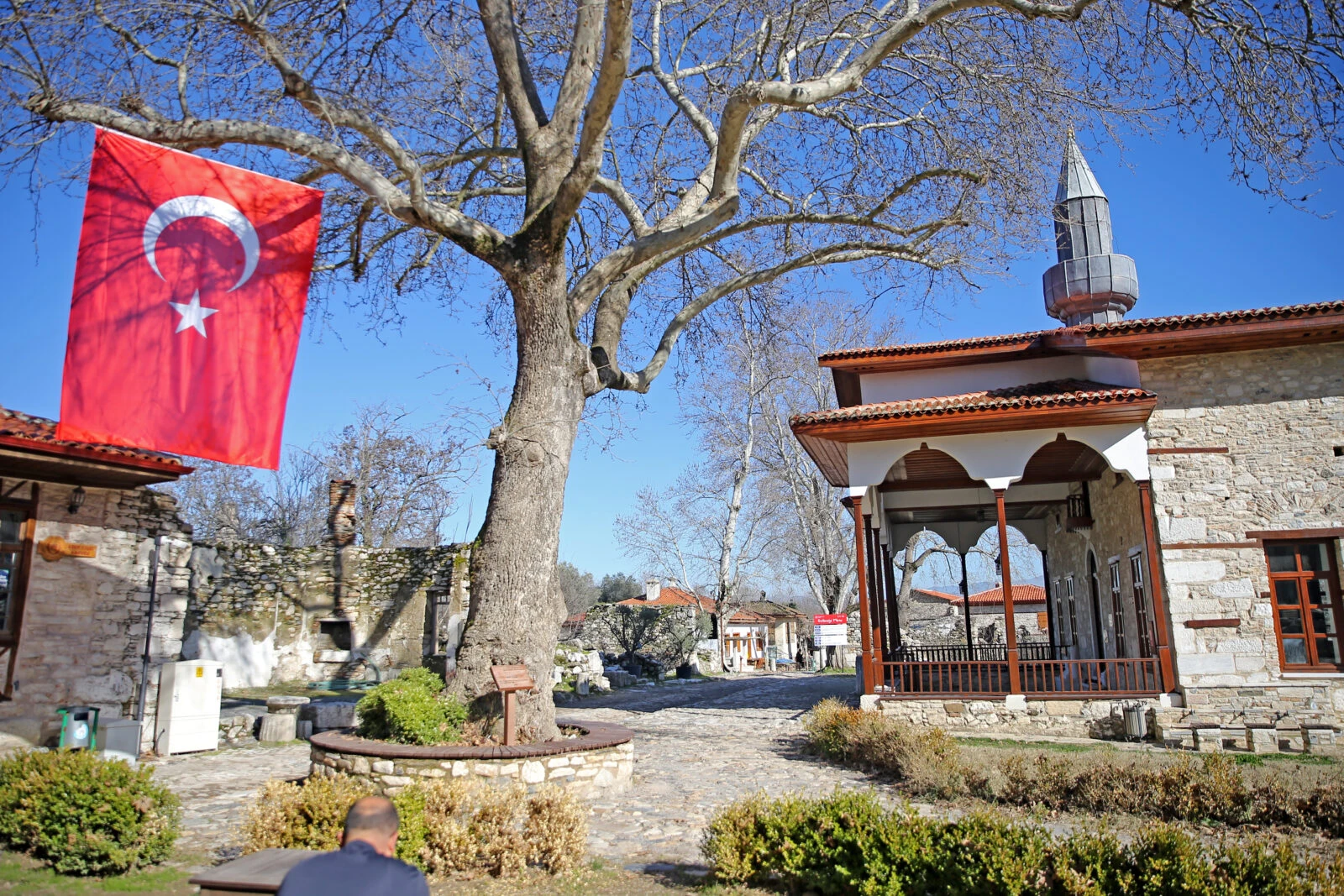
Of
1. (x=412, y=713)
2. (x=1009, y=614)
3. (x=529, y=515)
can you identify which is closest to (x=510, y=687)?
(x=412, y=713)

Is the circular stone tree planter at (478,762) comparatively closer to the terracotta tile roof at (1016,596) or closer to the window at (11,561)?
the window at (11,561)

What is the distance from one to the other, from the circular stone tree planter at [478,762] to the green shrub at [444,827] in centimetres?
115

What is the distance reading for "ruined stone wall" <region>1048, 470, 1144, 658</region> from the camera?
13.1 m

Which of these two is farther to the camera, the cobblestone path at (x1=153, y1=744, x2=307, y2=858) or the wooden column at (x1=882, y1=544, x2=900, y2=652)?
the wooden column at (x1=882, y1=544, x2=900, y2=652)

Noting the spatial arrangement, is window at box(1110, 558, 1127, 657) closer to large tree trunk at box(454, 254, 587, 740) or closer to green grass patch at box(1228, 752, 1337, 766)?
green grass patch at box(1228, 752, 1337, 766)

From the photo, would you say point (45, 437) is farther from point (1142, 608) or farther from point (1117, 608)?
point (1117, 608)

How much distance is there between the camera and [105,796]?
5.37m

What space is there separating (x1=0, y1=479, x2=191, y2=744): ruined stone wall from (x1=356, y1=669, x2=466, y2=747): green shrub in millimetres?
4481

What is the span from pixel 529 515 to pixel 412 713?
6.38ft

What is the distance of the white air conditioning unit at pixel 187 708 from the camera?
10203 mm

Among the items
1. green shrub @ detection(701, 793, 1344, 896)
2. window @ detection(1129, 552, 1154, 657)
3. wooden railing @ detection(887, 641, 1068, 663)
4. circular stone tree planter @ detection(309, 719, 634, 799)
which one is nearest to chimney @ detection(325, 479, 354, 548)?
wooden railing @ detection(887, 641, 1068, 663)

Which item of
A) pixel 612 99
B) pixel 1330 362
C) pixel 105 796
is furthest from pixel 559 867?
pixel 1330 362

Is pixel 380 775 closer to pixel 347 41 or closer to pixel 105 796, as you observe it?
pixel 105 796

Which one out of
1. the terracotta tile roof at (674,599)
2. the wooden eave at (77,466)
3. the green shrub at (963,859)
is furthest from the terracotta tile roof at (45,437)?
the terracotta tile roof at (674,599)
